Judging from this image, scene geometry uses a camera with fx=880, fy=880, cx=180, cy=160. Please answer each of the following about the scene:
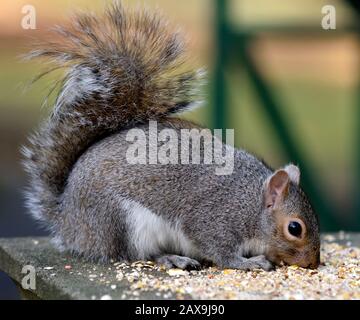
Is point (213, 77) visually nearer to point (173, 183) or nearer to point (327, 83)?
point (173, 183)

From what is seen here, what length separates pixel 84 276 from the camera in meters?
2.87

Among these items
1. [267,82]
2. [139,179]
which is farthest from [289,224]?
[267,82]

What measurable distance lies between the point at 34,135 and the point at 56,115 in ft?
0.50

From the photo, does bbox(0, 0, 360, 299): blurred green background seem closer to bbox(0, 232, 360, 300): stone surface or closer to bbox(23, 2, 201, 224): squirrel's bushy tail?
bbox(23, 2, 201, 224): squirrel's bushy tail

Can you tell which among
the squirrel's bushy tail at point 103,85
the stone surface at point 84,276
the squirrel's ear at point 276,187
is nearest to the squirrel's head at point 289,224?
the squirrel's ear at point 276,187

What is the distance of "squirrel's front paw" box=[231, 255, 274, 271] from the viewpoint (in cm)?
296

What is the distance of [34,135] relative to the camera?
11.2 feet

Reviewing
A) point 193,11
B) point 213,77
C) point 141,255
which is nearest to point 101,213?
point 141,255

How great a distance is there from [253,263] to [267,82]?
2.34 metres

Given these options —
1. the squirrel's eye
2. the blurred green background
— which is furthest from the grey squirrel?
the blurred green background

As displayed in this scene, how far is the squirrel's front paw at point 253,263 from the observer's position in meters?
2.96

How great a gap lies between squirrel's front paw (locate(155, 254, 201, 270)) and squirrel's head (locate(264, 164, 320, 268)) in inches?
10.7

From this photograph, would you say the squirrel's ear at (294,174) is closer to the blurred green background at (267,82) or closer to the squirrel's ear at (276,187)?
the squirrel's ear at (276,187)

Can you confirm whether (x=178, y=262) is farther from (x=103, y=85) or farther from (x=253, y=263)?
(x=103, y=85)
